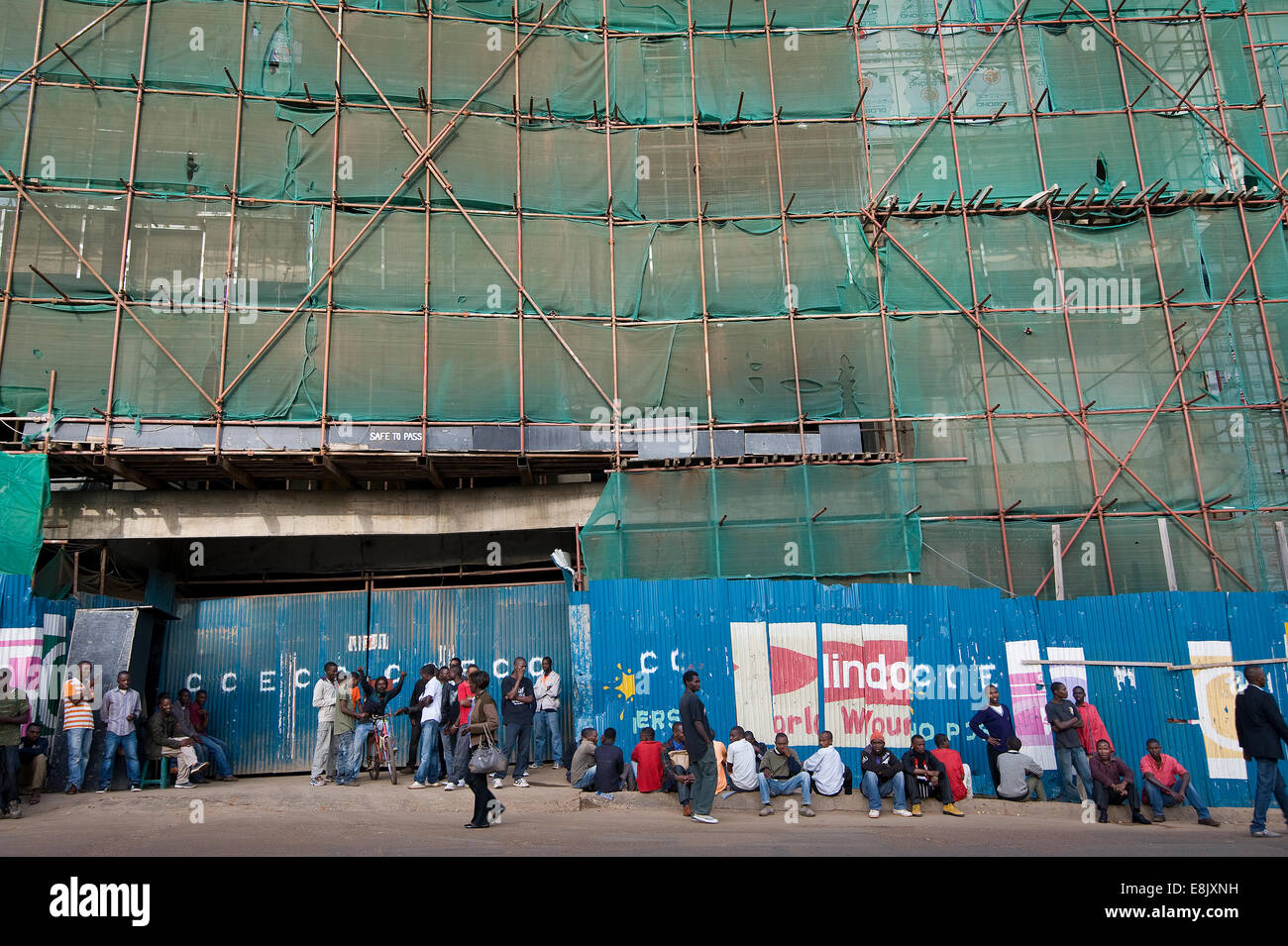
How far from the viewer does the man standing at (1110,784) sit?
1150 cm

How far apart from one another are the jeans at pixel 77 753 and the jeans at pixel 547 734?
18.5ft

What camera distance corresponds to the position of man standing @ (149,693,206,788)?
512 inches

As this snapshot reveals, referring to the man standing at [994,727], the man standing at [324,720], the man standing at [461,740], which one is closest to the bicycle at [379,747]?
the man standing at [324,720]

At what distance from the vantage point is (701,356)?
54.6 feet

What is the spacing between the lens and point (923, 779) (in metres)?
11.7

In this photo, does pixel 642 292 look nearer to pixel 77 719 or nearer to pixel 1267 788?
pixel 77 719

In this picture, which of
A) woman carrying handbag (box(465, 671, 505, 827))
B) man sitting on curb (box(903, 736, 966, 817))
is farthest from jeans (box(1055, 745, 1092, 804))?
woman carrying handbag (box(465, 671, 505, 827))

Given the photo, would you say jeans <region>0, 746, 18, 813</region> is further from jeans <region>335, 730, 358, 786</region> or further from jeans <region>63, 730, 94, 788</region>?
jeans <region>335, 730, 358, 786</region>

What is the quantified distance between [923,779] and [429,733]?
6.11 m

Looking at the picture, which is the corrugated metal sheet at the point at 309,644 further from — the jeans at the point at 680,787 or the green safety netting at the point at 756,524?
the jeans at the point at 680,787

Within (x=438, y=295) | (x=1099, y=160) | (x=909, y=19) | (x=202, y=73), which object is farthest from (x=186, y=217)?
(x=1099, y=160)

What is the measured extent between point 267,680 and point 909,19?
16820 millimetres

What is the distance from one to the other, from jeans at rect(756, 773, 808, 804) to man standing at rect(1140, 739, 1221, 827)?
4.12 metres

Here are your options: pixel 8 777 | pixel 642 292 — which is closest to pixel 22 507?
pixel 8 777
